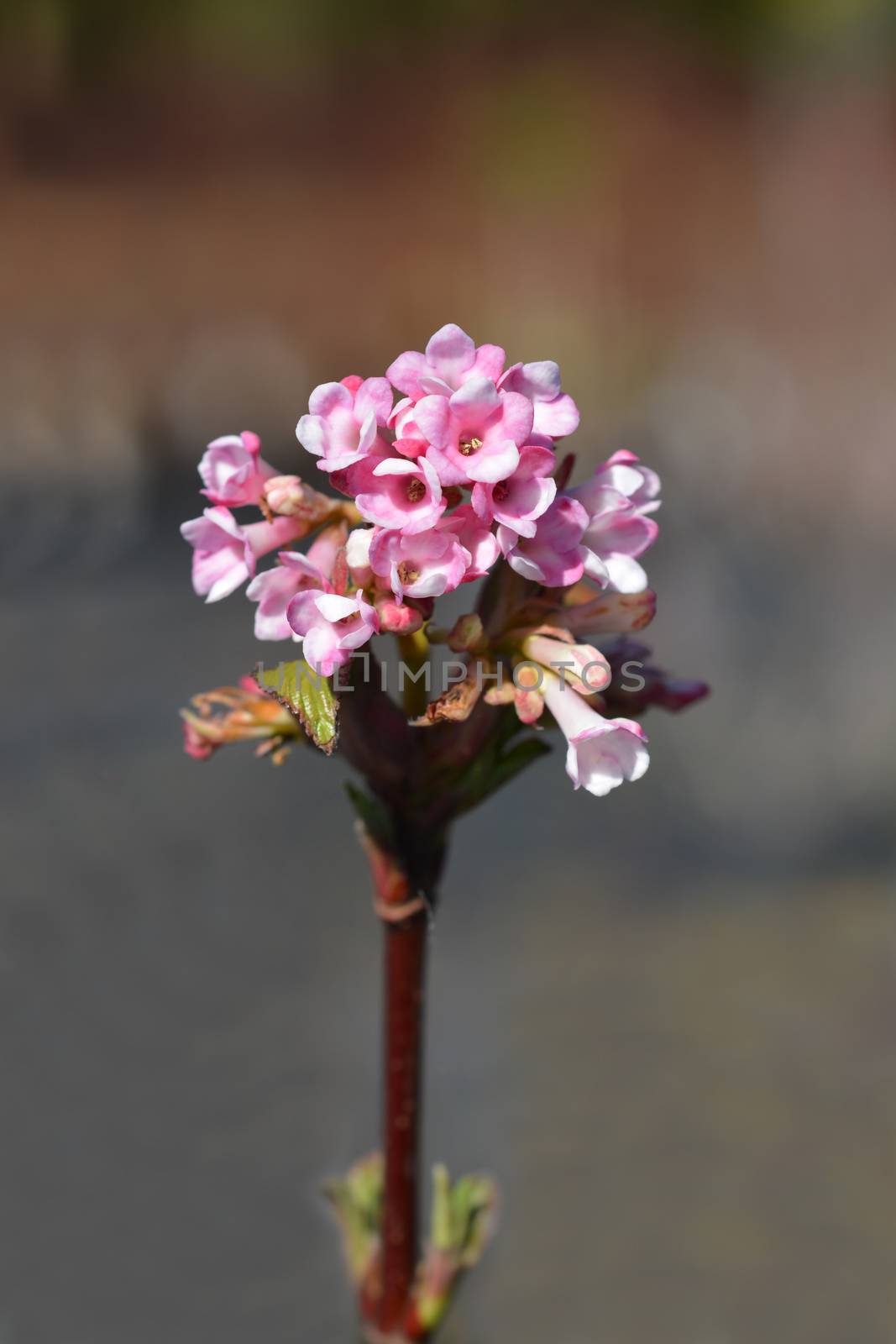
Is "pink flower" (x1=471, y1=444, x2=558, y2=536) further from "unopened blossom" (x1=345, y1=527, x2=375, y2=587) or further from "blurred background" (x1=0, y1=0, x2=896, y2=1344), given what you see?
"blurred background" (x1=0, y1=0, x2=896, y2=1344)

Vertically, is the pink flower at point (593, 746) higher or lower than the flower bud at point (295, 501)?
lower

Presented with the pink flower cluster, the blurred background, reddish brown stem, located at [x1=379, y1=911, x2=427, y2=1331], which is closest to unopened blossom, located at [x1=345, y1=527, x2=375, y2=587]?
the pink flower cluster

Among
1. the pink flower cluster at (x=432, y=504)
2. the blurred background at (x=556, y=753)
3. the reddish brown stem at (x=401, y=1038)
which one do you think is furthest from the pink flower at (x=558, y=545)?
the blurred background at (x=556, y=753)

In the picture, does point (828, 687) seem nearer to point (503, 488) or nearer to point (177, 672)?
point (177, 672)

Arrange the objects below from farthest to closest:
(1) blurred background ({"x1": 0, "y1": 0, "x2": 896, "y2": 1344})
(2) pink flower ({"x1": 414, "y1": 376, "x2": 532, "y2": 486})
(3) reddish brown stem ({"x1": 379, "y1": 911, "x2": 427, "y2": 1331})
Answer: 1. (1) blurred background ({"x1": 0, "y1": 0, "x2": 896, "y2": 1344})
2. (3) reddish brown stem ({"x1": 379, "y1": 911, "x2": 427, "y2": 1331})
3. (2) pink flower ({"x1": 414, "y1": 376, "x2": 532, "y2": 486})

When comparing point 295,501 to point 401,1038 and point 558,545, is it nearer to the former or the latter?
point 558,545

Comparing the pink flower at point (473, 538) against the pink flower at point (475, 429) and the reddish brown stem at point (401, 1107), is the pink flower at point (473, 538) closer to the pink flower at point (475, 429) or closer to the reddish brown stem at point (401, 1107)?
the pink flower at point (475, 429)

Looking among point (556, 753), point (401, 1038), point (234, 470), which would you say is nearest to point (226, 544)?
point (234, 470)
